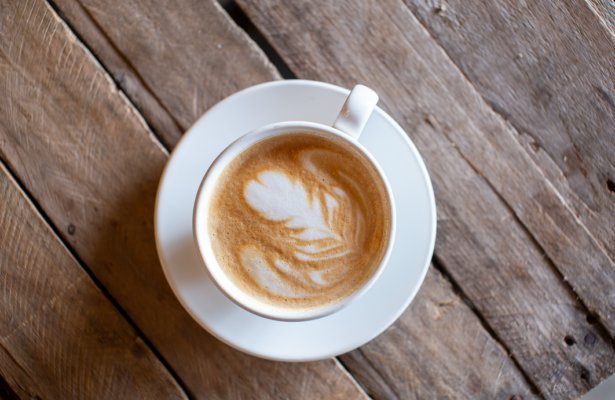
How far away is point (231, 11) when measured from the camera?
1192mm

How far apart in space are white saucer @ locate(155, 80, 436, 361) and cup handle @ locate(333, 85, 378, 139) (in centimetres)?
10

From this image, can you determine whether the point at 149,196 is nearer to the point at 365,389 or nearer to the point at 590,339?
the point at 365,389

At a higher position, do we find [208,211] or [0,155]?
[208,211]

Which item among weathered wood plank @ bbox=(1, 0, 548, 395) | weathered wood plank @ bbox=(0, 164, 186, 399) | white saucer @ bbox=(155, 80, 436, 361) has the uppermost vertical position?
white saucer @ bbox=(155, 80, 436, 361)

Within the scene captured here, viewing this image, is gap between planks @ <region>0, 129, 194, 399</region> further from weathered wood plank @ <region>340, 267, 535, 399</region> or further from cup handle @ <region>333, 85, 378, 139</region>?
cup handle @ <region>333, 85, 378, 139</region>

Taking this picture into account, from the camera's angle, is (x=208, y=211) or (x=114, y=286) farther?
(x=114, y=286)

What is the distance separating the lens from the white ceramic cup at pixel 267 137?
92cm

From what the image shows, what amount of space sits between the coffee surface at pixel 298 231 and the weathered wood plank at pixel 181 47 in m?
0.21

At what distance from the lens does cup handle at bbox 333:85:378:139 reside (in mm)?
910

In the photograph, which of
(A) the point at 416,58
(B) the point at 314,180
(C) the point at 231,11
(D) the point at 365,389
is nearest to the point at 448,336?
(D) the point at 365,389

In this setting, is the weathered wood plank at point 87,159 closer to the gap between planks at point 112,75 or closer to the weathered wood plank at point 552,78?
the gap between planks at point 112,75

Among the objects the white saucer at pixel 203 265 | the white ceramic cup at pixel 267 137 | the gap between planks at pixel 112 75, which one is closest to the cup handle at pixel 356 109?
the white ceramic cup at pixel 267 137

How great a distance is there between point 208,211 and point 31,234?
1.29 ft

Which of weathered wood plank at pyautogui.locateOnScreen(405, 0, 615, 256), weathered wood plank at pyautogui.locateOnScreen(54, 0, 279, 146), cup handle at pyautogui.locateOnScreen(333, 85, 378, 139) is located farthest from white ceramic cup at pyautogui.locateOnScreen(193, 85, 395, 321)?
weathered wood plank at pyautogui.locateOnScreen(405, 0, 615, 256)
